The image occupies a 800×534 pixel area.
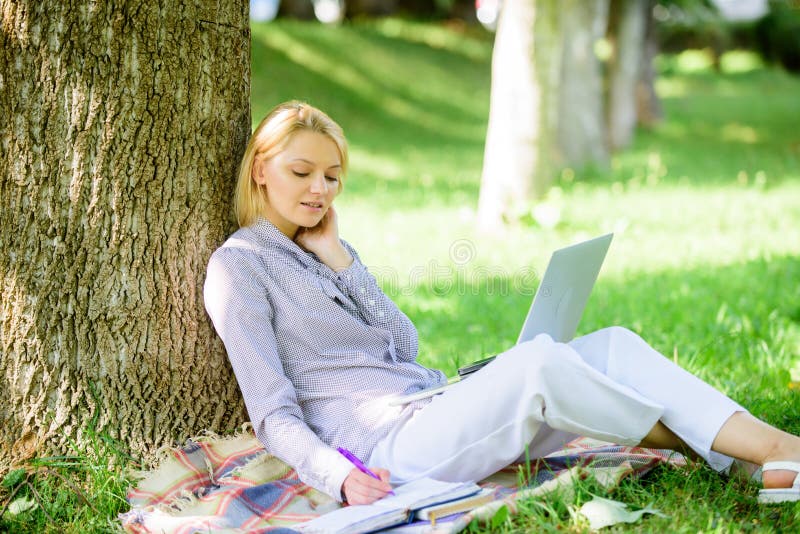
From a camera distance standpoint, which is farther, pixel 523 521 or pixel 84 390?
pixel 84 390

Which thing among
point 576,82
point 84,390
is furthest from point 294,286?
point 576,82

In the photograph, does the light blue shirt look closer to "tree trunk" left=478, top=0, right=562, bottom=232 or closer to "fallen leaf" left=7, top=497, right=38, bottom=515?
"fallen leaf" left=7, top=497, right=38, bottom=515

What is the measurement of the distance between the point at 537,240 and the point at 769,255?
1.77 m

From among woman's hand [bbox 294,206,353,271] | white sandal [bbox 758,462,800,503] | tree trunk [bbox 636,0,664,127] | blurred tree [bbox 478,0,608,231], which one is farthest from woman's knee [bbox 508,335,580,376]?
tree trunk [bbox 636,0,664,127]

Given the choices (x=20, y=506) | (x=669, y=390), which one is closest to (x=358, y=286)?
(x=669, y=390)

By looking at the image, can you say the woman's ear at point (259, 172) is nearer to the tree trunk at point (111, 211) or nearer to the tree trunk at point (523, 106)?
the tree trunk at point (111, 211)

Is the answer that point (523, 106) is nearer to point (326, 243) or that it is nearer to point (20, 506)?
point (326, 243)

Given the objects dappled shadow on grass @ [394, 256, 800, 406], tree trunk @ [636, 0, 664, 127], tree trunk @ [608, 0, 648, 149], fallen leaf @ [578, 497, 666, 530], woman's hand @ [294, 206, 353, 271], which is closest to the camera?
fallen leaf @ [578, 497, 666, 530]

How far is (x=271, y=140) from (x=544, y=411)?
1267 millimetres

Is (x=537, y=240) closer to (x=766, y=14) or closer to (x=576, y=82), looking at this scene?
(x=576, y=82)

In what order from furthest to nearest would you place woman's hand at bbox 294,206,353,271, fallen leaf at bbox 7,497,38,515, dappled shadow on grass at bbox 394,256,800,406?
dappled shadow on grass at bbox 394,256,800,406, woman's hand at bbox 294,206,353,271, fallen leaf at bbox 7,497,38,515

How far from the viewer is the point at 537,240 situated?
761 cm

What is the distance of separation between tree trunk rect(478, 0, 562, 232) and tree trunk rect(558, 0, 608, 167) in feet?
11.7

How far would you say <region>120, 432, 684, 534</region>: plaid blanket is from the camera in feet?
9.21
